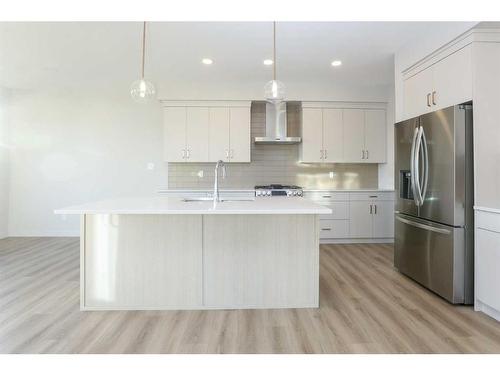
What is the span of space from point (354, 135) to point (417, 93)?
6.33 ft

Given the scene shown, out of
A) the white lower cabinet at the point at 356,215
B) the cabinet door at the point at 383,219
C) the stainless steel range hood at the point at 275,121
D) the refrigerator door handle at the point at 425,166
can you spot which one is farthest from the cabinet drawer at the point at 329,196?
the refrigerator door handle at the point at 425,166

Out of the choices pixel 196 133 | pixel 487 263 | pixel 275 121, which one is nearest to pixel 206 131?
pixel 196 133

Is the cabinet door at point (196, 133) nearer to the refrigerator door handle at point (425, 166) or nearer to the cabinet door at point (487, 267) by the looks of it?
the refrigerator door handle at point (425, 166)

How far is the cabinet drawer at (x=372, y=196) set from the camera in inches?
191

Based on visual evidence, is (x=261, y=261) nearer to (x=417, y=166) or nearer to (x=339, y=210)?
(x=417, y=166)

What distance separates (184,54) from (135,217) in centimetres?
232

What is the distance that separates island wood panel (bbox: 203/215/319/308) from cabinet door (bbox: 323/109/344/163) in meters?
2.84

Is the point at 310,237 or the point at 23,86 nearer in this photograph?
the point at 310,237

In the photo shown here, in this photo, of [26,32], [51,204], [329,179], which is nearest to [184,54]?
[26,32]

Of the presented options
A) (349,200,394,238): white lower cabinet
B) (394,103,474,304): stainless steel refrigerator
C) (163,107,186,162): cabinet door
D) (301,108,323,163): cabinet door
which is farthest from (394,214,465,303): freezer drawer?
(163,107,186,162): cabinet door

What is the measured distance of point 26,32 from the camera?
3.23m

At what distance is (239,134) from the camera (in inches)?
197
